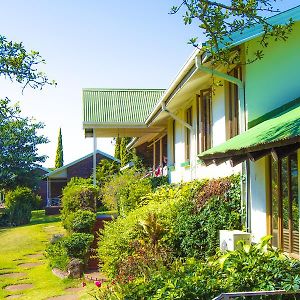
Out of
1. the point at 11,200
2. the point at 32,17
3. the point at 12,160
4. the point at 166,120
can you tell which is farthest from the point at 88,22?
the point at 12,160

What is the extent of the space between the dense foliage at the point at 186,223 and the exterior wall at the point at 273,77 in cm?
186

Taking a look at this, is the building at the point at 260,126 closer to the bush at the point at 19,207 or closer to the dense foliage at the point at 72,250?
the dense foliage at the point at 72,250

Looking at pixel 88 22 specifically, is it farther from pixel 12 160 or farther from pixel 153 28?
pixel 12 160

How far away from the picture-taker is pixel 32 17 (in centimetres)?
870

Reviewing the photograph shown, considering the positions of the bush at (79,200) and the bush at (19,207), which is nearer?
the bush at (79,200)

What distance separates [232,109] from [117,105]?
13555 millimetres

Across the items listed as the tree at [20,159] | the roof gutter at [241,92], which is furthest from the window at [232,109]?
the tree at [20,159]

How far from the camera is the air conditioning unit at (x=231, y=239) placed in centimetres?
938

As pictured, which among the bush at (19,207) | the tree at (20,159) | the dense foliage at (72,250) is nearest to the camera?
the dense foliage at (72,250)

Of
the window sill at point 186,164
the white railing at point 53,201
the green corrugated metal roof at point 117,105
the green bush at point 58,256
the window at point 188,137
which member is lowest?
the green bush at point 58,256

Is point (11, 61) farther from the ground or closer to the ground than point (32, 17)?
closer to the ground

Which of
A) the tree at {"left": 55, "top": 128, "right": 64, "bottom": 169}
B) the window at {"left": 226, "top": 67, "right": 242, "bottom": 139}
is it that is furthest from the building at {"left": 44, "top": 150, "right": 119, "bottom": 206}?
the window at {"left": 226, "top": 67, "right": 242, "bottom": 139}

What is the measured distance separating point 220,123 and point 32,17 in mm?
6024

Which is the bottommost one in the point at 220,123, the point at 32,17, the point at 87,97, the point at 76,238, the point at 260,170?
the point at 76,238
